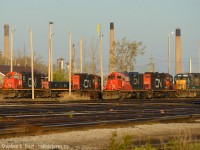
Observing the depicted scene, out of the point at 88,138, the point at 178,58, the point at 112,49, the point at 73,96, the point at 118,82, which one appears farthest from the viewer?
the point at 178,58

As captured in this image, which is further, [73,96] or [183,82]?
[183,82]

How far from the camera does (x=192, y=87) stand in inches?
2532

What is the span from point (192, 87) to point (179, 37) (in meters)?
34.8

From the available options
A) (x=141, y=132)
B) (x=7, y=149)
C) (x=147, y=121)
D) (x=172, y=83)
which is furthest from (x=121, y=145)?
(x=172, y=83)

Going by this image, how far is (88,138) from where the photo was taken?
1634 centimetres

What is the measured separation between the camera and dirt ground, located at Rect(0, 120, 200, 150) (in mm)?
13873

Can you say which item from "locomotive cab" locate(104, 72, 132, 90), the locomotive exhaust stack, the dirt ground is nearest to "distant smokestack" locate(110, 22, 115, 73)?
the locomotive exhaust stack

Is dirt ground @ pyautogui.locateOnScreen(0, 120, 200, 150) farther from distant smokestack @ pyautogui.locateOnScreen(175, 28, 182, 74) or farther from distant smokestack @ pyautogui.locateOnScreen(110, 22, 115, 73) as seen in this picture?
distant smokestack @ pyautogui.locateOnScreen(175, 28, 182, 74)

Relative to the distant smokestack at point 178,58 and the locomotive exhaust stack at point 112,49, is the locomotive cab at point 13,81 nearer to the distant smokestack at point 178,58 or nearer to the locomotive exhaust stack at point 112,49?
the locomotive exhaust stack at point 112,49

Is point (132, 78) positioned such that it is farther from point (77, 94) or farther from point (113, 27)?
point (113, 27)

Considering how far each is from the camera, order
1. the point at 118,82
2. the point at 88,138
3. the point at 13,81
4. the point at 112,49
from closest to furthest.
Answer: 1. the point at 88,138
2. the point at 118,82
3. the point at 13,81
4. the point at 112,49

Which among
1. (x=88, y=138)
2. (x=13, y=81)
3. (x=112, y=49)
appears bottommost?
(x=88, y=138)

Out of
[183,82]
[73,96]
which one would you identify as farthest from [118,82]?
[183,82]

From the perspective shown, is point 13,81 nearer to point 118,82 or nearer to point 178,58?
point 118,82
